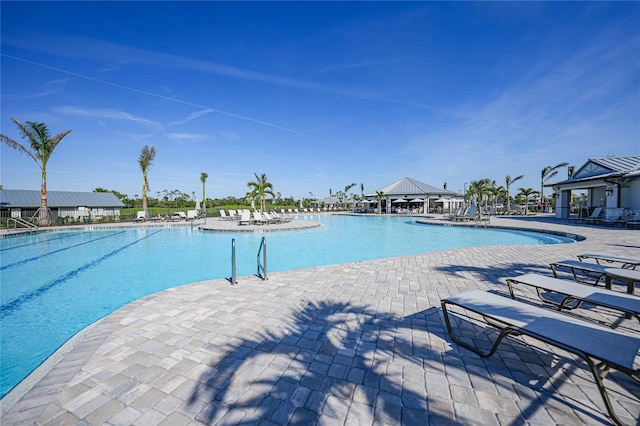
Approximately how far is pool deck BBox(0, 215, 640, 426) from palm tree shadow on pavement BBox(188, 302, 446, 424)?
0.03ft

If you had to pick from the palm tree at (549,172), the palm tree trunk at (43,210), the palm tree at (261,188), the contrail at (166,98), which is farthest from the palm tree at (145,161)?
the palm tree at (549,172)

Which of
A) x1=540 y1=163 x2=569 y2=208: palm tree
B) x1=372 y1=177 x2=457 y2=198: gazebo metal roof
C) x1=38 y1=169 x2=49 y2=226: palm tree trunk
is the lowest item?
x1=38 y1=169 x2=49 y2=226: palm tree trunk

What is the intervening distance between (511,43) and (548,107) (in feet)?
20.2

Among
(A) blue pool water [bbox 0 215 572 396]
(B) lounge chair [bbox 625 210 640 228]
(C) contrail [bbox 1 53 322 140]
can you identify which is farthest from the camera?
(B) lounge chair [bbox 625 210 640 228]

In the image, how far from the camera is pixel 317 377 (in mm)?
2094

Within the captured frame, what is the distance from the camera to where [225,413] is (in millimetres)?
1738

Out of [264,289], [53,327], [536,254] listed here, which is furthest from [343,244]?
[53,327]

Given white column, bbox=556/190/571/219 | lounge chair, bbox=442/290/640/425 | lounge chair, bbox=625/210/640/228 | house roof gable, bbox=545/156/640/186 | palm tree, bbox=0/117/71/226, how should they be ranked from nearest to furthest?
1. lounge chair, bbox=442/290/640/425
2. lounge chair, bbox=625/210/640/228
3. palm tree, bbox=0/117/71/226
4. house roof gable, bbox=545/156/640/186
5. white column, bbox=556/190/571/219

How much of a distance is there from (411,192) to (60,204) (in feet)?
145

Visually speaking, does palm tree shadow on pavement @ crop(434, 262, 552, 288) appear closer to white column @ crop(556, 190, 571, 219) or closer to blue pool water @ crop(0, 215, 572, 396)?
blue pool water @ crop(0, 215, 572, 396)

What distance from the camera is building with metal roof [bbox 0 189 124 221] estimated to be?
82.8 feet

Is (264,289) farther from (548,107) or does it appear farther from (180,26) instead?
(548,107)

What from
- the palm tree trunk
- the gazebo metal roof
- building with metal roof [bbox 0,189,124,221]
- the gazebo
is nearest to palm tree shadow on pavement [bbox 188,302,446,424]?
the palm tree trunk

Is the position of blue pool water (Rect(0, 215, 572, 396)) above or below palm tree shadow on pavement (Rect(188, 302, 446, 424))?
below
